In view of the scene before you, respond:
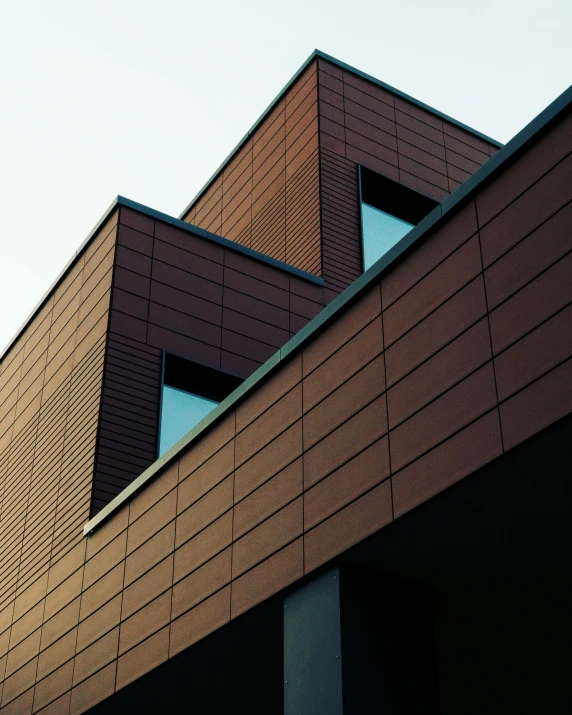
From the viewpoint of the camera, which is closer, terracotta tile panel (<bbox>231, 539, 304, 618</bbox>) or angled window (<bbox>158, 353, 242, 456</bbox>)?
terracotta tile panel (<bbox>231, 539, 304, 618</bbox>)

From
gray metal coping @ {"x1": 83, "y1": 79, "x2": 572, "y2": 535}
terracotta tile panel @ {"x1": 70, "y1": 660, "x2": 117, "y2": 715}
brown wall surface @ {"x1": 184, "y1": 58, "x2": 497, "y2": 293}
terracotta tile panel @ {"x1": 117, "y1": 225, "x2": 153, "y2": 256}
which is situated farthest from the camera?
brown wall surface @ {"x1": 184, "y1": 58, "x2": 497, "y2": 293}

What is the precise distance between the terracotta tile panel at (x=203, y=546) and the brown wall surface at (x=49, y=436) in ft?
11.9

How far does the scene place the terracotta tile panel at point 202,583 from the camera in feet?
38.1

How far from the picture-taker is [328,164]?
71.9 ft

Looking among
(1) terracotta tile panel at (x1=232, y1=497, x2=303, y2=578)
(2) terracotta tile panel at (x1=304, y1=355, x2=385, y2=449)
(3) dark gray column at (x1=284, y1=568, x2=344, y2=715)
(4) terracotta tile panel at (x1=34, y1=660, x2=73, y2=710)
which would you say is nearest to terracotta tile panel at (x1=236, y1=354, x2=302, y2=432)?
(2) terracotta tile panel at (x1=304, y1=355, x2=385, y2=449)

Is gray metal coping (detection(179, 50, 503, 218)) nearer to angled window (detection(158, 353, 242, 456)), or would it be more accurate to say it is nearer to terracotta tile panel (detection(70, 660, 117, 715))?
angled window (detection(158, 353, 242, 456))

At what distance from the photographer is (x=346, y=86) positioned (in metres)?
23.4

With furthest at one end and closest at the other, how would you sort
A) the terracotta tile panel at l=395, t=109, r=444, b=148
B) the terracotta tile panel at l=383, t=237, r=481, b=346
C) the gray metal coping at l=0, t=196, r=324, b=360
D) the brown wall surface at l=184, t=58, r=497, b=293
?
the terracotta tile panel at l=395, t=109, r=444, b=148 < the brown wall surface at l=184, t=58, r=497, b=293 < the gray metal coping at l=0, t=196, r=324, b=360 < the terracotta tile panel at l=383, t=237, r=481, b=346

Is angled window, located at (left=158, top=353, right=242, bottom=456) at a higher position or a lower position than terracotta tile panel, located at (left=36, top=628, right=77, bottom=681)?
higher

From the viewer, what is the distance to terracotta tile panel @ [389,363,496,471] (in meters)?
8.79

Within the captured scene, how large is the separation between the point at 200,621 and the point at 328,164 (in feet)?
41.1

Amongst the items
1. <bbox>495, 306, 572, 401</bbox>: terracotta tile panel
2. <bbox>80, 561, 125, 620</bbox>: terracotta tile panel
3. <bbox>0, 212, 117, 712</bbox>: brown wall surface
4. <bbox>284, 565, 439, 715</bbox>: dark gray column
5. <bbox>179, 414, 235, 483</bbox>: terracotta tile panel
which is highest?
<bbox>0, 212, 117, 712</bbox>: brown wall surface

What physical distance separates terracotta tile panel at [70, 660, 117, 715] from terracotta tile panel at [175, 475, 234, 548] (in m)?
2.08

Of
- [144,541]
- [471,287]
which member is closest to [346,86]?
[144,541]
